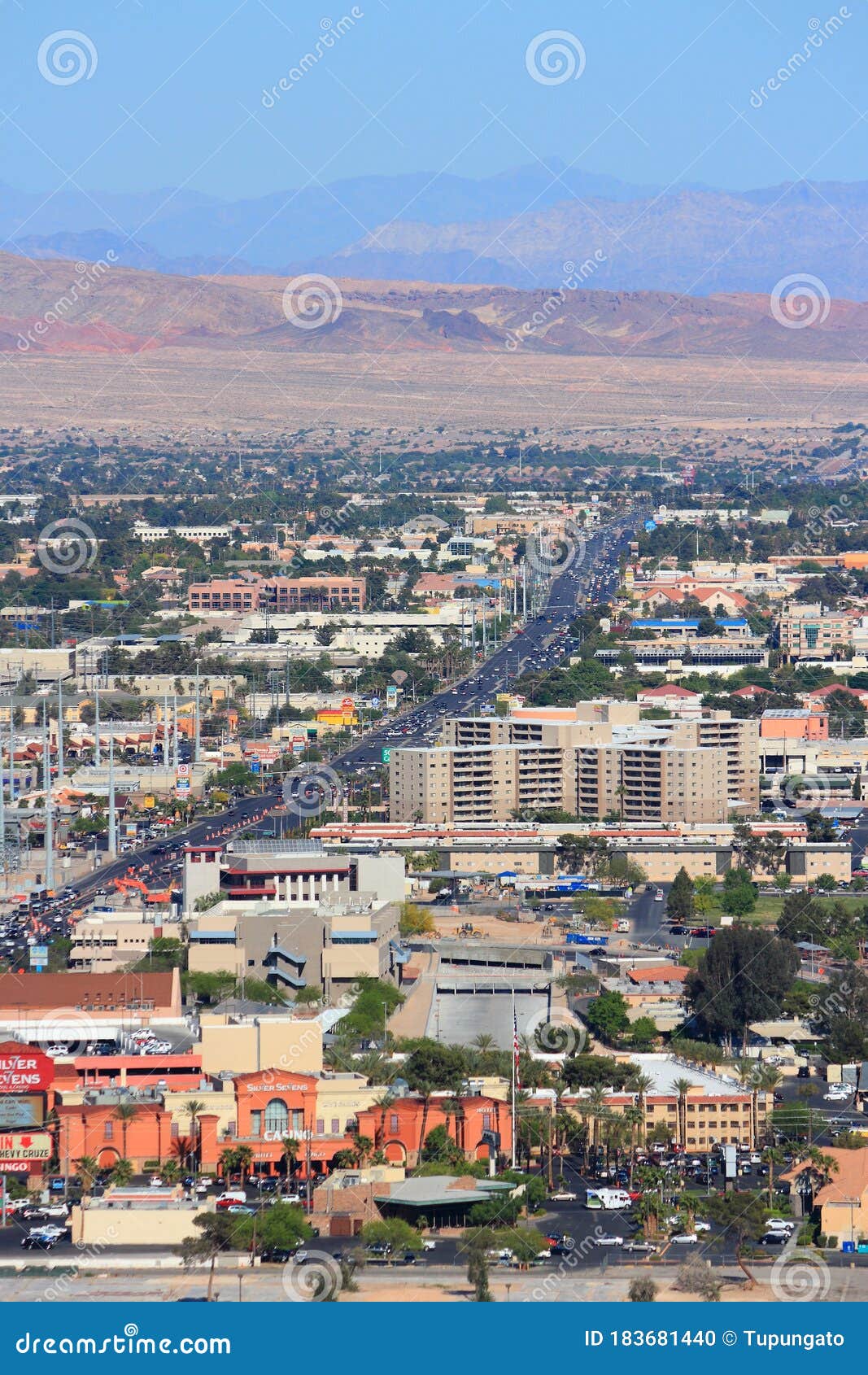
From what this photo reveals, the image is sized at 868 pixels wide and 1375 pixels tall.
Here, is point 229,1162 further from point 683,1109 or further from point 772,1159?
point 772,1159

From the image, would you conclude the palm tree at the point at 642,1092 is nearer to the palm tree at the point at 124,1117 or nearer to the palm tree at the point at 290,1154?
the palm tree at the point at 290,1154

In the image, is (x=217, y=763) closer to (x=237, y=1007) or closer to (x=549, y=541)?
(x=237, y=1007)

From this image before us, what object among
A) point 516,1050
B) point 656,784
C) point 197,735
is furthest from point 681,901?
point 197,735

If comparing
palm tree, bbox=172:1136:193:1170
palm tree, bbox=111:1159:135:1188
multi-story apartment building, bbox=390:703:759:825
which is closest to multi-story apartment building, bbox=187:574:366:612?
multi-story apartment building, bbox=390:703:759:825

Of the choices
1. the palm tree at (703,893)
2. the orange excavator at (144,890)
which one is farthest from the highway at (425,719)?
the palm tree at (703,893)

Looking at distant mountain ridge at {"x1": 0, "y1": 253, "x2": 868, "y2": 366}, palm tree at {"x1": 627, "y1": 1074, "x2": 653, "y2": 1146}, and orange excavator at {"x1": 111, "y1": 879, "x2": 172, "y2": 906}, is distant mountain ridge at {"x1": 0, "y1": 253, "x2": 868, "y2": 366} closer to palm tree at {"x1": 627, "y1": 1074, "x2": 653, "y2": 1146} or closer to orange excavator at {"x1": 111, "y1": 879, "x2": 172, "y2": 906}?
orange excavator at {"x1": 111, "y1": 879, "x2": 172, "y2": 906}
